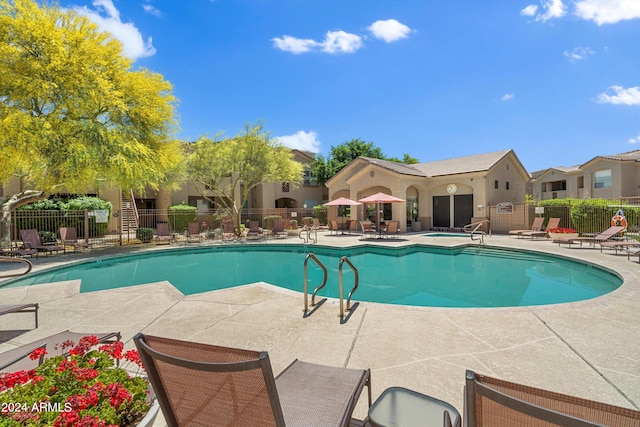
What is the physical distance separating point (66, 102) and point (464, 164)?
2469 cm

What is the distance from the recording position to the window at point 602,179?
29375 millimetres

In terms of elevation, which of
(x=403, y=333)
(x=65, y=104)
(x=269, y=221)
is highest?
(x=65, y=104)

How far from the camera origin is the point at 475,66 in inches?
656

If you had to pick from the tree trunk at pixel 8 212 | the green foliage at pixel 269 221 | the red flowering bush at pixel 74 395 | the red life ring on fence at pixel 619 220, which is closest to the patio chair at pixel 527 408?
the red flowering bush at pixel 74 395

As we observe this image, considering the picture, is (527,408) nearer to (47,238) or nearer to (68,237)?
(68,237)

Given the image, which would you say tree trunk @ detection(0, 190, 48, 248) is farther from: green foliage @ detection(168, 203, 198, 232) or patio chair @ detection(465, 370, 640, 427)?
patio chair @ detection(465, 370, 640, 427)

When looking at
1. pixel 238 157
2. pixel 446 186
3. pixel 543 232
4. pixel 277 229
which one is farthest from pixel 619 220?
pixel 238 157

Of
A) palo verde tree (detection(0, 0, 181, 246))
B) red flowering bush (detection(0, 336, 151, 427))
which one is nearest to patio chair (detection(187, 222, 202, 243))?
palo verde tree (detection(0, 0, 181, 246))

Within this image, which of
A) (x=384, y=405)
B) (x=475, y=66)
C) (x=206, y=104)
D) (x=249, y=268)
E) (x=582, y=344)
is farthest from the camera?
(x=206, y=104)

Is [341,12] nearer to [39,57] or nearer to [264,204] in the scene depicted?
[39,57]

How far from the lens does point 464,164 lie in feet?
78.2

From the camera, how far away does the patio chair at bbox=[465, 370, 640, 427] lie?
1.10 meters

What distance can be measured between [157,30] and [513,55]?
1626 centimetres

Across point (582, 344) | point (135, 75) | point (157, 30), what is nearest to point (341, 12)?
point (157, 30)
